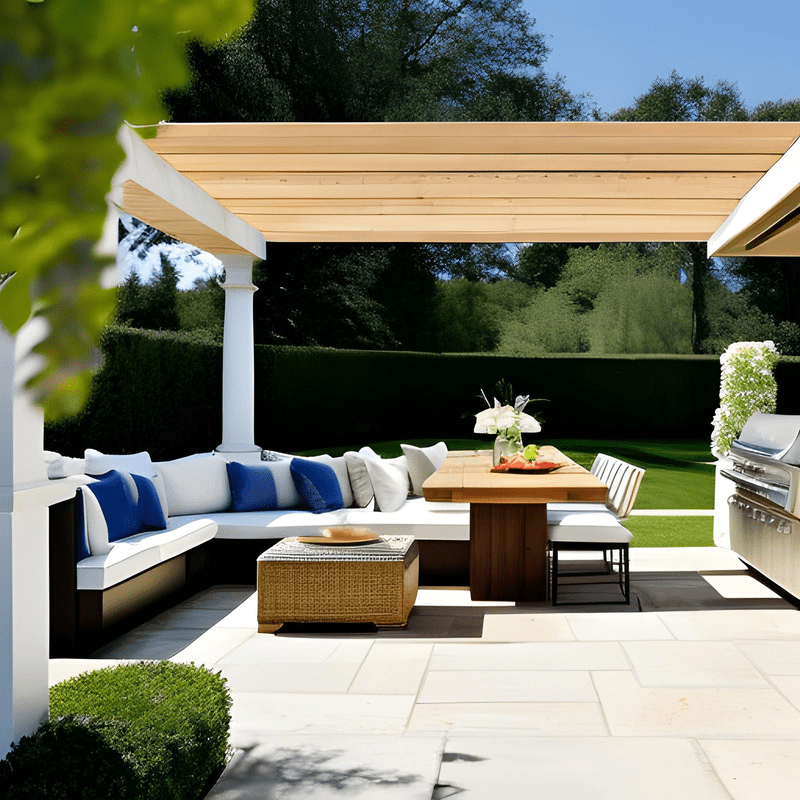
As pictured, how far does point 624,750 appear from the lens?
354cm

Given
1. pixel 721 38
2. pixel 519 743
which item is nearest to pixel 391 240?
pixel 519 743

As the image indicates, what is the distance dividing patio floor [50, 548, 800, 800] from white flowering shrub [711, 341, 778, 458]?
2.58 metres

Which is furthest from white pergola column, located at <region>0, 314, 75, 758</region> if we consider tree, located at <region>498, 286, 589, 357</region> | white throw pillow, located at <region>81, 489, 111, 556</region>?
tree, located at <region>498, 286, 589, 357</region>

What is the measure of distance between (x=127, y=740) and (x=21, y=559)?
674 millimetres

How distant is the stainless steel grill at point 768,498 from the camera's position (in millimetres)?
6090

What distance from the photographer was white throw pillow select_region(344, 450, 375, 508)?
7941mm

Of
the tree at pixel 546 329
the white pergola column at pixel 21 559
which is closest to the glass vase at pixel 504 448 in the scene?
the white pergola column at pixel 21 559

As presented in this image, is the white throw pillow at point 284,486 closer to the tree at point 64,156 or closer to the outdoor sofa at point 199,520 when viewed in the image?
the outdoor sofa at point 199,520

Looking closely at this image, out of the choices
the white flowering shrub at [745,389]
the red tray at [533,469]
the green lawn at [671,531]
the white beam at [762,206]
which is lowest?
the green lawn at [671,531]

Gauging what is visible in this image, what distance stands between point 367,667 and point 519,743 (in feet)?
4.68

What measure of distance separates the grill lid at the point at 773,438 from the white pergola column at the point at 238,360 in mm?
4332

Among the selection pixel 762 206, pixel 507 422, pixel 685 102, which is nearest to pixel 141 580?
pixel 507 422

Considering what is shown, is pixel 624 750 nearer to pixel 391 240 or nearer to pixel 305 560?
pixel 305 560

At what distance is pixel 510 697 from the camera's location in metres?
4.34
